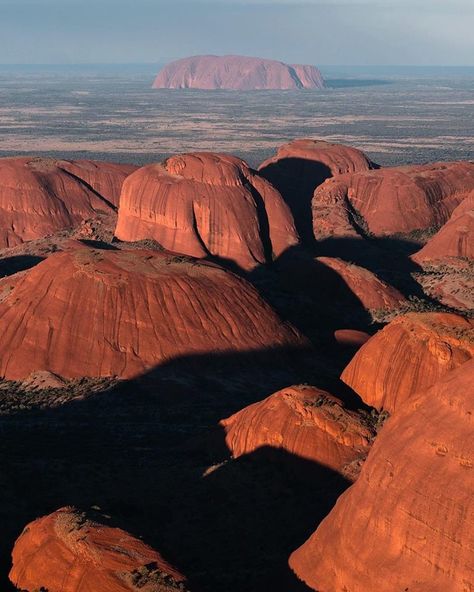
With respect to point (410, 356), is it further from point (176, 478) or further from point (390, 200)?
point (390, 200)

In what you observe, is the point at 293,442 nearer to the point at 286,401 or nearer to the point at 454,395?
the point at 286,401

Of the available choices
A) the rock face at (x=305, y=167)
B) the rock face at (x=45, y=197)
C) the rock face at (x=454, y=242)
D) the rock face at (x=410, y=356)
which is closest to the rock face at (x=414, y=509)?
the rock face at (x=410, y=356)

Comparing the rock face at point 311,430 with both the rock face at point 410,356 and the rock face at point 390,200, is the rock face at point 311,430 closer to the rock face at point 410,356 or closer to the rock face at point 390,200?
the rock face at point 410,356

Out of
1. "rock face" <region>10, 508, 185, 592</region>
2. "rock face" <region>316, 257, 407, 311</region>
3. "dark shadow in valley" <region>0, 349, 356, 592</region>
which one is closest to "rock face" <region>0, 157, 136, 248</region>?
"rock face" <region>316, 257, 407, 311</region>

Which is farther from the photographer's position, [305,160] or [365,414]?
[305,160]

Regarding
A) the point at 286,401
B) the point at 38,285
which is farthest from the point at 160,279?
the point at 286,401

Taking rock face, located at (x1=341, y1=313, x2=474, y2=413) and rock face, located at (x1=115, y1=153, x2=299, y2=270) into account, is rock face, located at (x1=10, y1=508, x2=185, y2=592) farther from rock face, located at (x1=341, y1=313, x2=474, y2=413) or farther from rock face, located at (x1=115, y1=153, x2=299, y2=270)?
rock face, located at (x1=115, y1=153, x2=299, y2=270)

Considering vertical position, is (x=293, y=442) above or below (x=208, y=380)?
above
